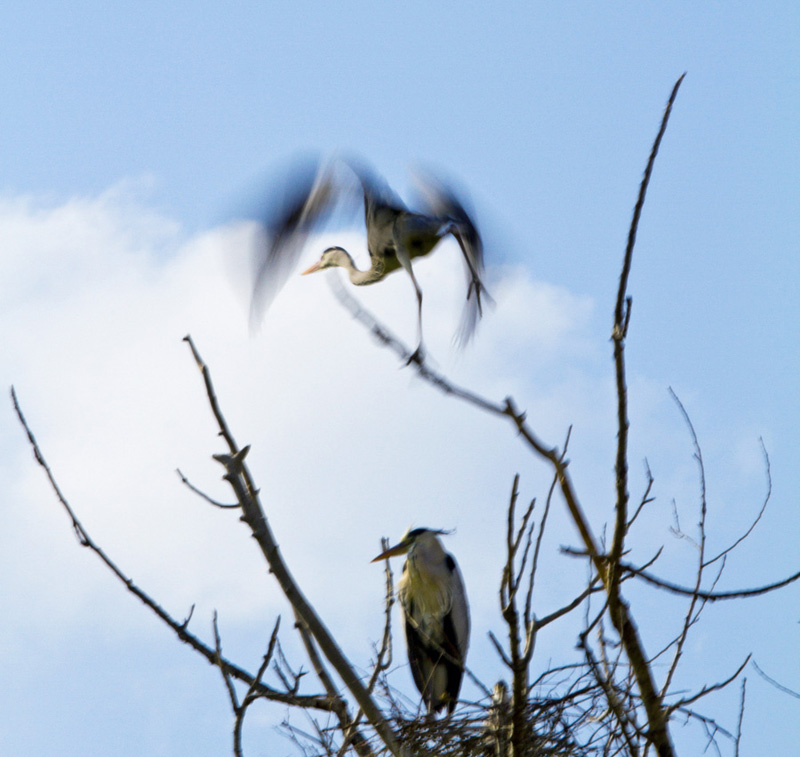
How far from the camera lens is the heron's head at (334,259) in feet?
21.0

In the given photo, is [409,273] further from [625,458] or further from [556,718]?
[625,458]

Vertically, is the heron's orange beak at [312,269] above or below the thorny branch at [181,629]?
above

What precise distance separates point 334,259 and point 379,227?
1.08 m

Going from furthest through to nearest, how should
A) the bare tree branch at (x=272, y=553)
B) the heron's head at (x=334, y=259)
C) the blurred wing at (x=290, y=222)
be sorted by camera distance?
the heron's head at (x=334, y=259) → the blurred wing at (x=290, y=222) → the bare tree branch at (x=272, y=553)

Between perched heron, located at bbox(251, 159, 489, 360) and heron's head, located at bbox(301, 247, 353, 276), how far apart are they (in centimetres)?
38

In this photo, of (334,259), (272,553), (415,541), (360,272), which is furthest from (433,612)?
(272,553)

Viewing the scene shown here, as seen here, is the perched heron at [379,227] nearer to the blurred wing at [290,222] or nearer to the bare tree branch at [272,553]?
the blurred wing at [290,222]

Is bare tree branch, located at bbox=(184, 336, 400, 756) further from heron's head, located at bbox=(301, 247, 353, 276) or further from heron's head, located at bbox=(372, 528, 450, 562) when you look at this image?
heron's head, located at bbox=(301, 247, 353, 276)

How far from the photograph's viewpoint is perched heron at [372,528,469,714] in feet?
18.0

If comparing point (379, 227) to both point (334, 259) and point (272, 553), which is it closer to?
point (334, 259)

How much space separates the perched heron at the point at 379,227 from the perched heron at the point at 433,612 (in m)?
1.15

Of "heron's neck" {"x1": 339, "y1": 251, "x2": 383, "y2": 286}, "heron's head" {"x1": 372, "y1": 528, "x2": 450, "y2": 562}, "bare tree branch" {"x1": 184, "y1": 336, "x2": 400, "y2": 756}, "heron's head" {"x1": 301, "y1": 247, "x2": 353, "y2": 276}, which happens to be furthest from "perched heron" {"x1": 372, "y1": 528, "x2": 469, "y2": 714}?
"bare tree branch" {"x1": 184, "y1": 336, "x2": 400, "y2": 756}

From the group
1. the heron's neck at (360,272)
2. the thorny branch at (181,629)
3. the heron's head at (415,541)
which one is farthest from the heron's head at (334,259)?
the thorny branch at (181,629)

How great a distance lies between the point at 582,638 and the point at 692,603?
0.35 m
